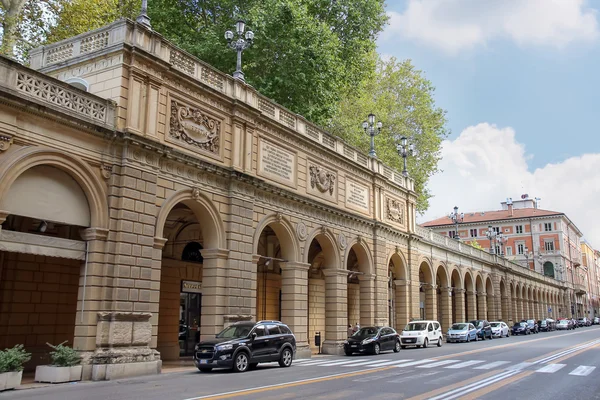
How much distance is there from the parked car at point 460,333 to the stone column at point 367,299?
1123 centimetres

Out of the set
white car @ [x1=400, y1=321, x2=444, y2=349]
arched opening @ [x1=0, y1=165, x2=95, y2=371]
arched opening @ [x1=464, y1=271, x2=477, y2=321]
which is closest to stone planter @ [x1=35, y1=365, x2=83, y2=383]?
arched opening @ [x1=0, y1=165, x2=95, y2=371]

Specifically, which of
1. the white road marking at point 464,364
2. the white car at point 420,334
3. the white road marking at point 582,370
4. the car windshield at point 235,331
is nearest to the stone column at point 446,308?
the white car at point 420,334

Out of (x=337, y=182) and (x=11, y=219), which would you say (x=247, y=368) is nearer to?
(x=11, y=219)

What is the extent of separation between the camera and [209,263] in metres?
21.6

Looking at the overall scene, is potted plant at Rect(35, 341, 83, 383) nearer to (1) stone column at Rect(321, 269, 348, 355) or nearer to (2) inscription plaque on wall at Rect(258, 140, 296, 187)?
(2) inscription plaque on wall at Rect(258, 140, 296, 187)

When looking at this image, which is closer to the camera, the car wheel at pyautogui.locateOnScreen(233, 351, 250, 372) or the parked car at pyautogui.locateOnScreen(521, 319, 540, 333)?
the car wheel at pyautogui.locateOnScreen(233, 351, 250, 372)

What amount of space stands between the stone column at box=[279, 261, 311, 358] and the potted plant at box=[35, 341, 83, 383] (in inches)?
453

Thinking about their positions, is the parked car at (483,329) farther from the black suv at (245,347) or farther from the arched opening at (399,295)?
the black suv at (245,347)

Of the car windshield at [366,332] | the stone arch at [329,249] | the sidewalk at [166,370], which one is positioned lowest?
the sidewalk at [166,370]

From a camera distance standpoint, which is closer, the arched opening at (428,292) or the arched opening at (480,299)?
the arched opening at (428,292)

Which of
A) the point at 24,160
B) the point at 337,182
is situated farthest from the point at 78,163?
the point at 337,182

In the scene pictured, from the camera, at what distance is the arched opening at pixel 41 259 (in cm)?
1550

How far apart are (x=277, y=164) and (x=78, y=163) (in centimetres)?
1066

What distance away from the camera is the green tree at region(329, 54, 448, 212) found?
48000 millimetres
